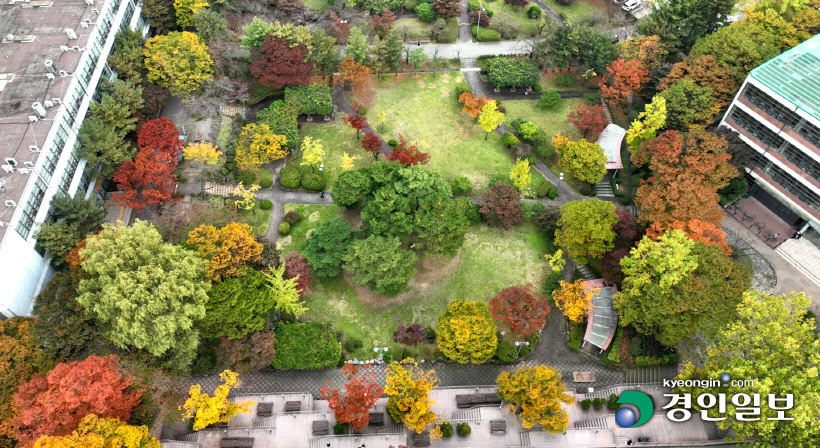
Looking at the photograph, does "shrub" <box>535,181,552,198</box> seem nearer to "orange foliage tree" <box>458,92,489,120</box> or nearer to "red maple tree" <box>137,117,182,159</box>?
"orange foliage tree" <box>458,92,489,120</box>

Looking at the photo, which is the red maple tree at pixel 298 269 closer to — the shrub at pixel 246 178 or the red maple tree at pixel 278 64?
the shrub at pixel 246 178

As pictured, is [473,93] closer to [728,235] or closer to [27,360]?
[728,235]

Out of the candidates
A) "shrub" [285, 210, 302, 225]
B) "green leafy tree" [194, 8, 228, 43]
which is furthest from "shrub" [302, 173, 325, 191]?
"green leafy tree" [194, 8, 228, 43]

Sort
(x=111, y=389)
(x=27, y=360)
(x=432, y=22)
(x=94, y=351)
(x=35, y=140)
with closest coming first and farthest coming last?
(x=111, y=389) → (x=27, y=360) → (x=94, y=351) → (x=35, y=140) → (x=432, y=22)

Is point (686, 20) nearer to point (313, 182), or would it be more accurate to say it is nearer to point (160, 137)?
point (313, 182)

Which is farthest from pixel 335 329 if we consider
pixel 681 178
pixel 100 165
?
pixel 681 178

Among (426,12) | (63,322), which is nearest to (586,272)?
(426,12)

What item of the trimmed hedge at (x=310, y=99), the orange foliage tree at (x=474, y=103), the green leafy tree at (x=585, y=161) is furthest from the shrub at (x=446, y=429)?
the trimmed hedge at (x=310, y=99)
